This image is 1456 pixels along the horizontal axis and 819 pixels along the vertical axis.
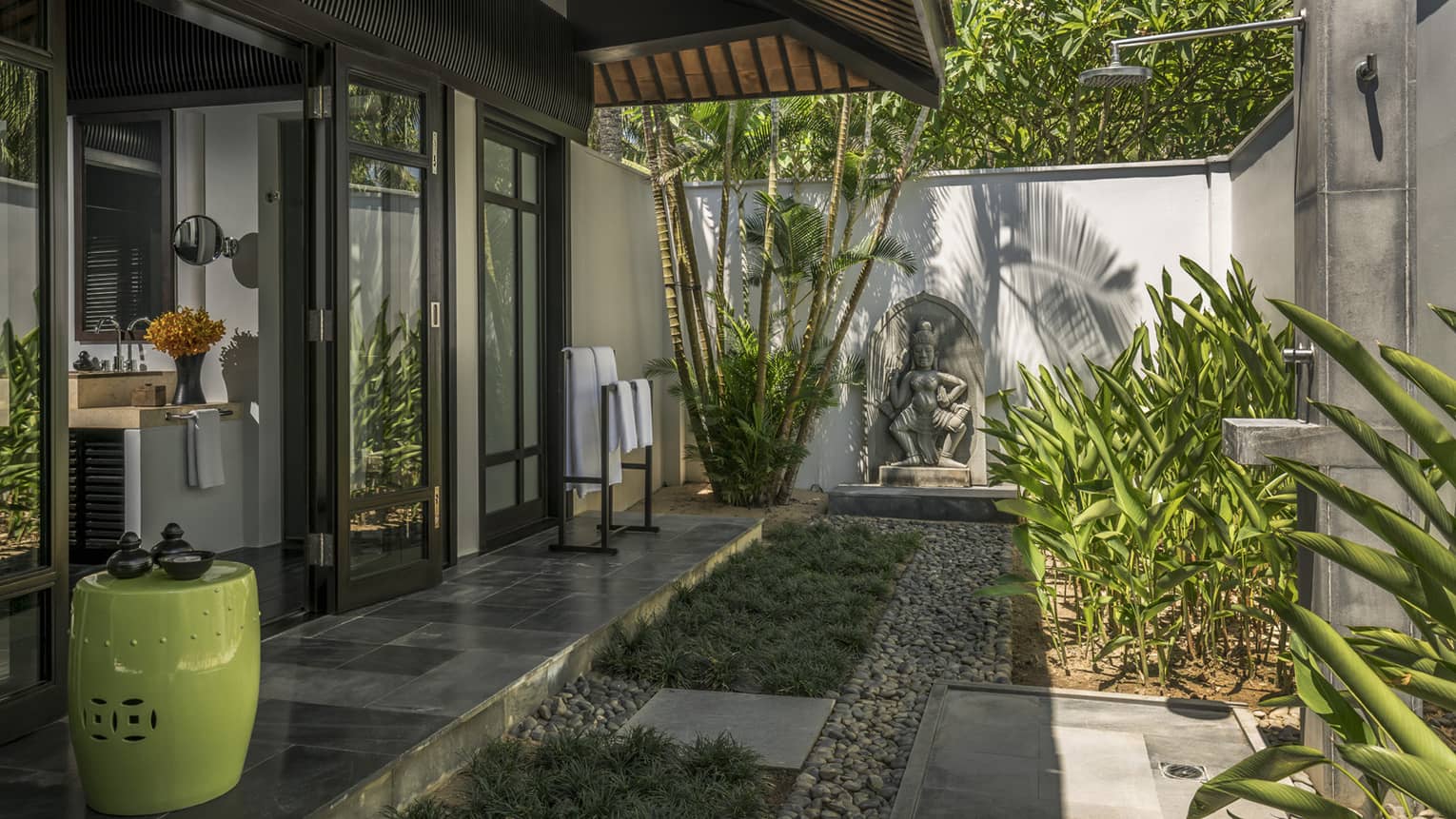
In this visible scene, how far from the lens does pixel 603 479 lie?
539 centimetres

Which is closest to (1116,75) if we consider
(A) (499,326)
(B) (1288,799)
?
(A) (499,326)

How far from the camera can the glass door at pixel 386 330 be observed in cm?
409

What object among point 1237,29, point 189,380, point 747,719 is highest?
point 1237,29

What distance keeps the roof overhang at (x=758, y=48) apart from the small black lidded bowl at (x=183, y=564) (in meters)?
3.05

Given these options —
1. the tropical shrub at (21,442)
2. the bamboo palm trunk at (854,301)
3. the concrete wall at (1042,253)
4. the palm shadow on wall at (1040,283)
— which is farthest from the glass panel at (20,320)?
the palm shadow on wall at (1040,283)

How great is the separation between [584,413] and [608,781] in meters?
2.92

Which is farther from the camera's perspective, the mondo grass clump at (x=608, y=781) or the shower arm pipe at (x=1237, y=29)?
the shower arm pipe at (x=1237, y=29)

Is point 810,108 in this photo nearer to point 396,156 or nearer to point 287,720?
point 396,156

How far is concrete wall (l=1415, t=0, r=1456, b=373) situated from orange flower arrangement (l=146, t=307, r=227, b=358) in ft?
16.8

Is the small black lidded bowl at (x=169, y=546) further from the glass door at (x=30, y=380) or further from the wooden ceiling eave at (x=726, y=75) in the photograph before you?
the wooden ceiling eave at (x=726, y=75)

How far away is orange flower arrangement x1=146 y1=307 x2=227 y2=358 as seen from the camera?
5289mm

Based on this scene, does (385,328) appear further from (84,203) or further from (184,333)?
(84,203)

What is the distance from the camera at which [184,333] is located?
5305 millimetres

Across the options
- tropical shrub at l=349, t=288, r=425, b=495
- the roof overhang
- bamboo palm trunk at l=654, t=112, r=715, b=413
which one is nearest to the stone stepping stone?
tropical shrub at l=349, t=288, r=425, b=495
